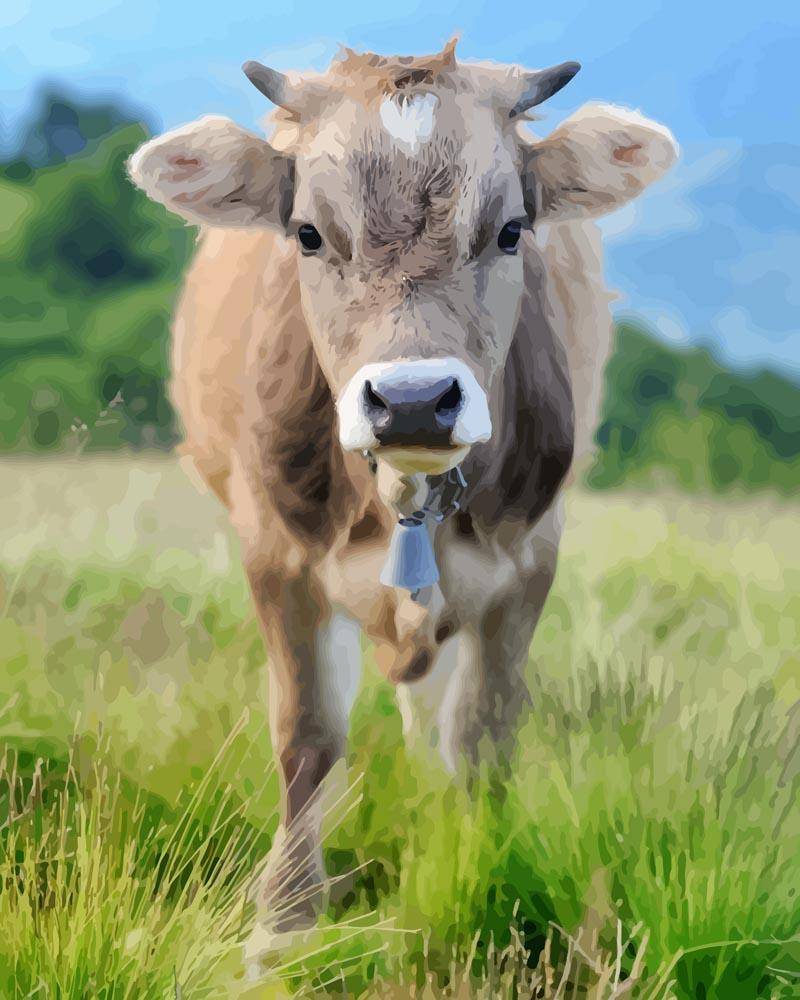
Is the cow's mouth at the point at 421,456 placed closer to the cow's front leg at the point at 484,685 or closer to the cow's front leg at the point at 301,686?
the cow's front leg at the point at 301,686

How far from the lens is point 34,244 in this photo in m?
17.3

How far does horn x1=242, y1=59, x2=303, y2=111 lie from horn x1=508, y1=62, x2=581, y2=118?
54 centimetres

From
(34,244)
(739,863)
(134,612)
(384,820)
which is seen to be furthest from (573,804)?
(34,244)

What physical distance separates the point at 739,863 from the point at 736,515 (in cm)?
475

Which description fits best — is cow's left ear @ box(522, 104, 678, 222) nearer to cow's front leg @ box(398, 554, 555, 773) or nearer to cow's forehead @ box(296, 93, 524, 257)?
cow's forehead @ box(296, 93, 524, 257)

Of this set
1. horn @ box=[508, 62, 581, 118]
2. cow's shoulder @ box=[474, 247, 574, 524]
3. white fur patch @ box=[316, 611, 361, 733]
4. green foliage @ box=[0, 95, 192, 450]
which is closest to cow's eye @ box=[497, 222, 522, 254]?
horn @ box=[508, 62, 581, 118]

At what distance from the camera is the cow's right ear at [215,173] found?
2730 mm

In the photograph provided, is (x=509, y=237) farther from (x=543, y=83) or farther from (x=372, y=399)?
(x=372, y=399)

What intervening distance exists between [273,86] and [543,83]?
2.20 feet

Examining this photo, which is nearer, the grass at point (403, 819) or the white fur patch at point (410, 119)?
the grass at point (403, 819)

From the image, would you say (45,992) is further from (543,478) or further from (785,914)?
(543,478)

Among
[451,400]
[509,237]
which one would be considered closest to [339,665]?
[451,400]

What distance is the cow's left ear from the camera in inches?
110

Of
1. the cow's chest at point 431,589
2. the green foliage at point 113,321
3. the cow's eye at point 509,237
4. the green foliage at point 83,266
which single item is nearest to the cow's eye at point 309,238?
the cow's eye at point 509,237
